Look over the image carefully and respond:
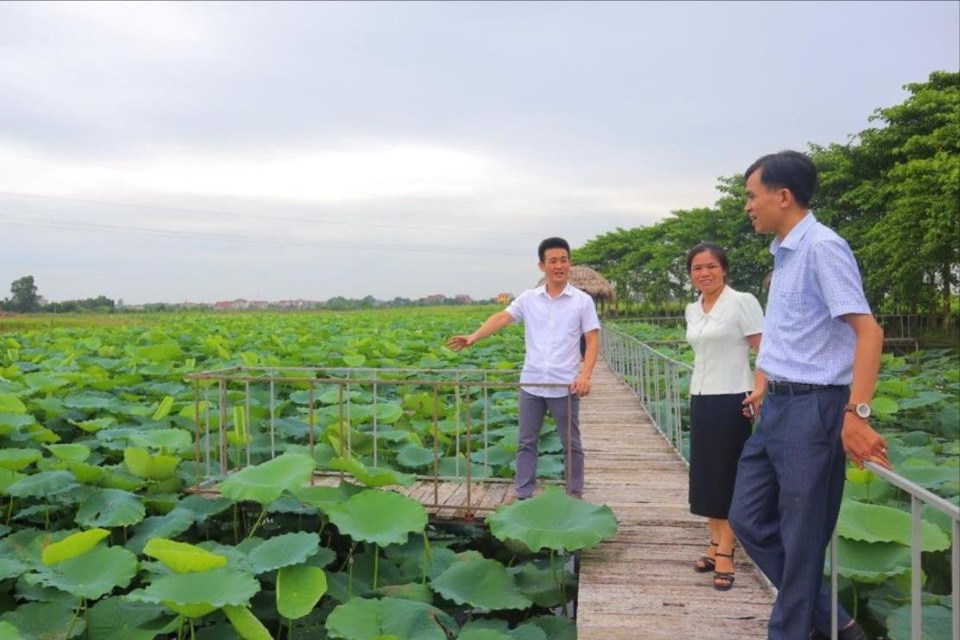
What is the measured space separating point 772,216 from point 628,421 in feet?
14.2

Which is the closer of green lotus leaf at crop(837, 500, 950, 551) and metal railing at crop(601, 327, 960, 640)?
metal railing at crop(601, 327, 960, 640)

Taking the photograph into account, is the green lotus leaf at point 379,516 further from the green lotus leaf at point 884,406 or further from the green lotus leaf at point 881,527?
the green lotus leaf at point 884,406

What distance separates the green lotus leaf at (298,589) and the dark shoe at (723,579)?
1296 millimetres

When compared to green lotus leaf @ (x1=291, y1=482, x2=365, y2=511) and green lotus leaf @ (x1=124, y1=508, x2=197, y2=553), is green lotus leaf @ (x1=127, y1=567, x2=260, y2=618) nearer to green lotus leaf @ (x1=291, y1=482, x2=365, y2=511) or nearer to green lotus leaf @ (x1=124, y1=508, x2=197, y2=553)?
green lotus leaf @ (x1=291, y1=482, x2=365, y2=511)

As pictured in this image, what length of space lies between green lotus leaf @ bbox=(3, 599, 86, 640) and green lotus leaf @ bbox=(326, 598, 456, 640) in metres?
1.07

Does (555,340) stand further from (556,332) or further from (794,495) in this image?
(794,495)

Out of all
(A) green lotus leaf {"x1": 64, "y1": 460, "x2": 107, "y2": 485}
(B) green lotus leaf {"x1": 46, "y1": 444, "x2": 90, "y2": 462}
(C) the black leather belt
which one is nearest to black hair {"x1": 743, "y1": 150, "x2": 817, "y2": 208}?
(C) the black leather belt

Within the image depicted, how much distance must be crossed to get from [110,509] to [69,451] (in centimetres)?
61

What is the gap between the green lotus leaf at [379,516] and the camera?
2.81m

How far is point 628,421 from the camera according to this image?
19.8 feet

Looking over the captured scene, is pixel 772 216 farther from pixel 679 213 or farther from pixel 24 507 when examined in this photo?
pixel 679 213

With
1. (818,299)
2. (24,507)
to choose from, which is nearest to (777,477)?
(818,299)

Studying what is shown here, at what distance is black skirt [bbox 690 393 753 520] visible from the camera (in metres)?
2.48

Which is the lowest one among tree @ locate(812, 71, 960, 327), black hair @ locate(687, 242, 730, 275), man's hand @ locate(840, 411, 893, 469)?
man's hand @ locate(840, 411, 893, 469)
